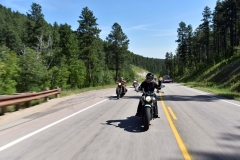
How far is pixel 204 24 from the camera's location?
→ 69.5 metres

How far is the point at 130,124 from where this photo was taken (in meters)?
8.01

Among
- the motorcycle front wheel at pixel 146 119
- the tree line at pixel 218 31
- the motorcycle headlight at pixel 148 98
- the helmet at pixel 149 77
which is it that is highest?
the tree line at pixel 218 31

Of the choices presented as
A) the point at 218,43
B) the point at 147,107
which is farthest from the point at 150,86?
the point at 218,43

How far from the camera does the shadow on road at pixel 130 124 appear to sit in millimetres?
7227

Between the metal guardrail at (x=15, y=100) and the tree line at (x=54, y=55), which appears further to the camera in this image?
the tree line at (x=54, y=55)

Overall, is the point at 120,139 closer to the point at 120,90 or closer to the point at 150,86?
the point at 150,86

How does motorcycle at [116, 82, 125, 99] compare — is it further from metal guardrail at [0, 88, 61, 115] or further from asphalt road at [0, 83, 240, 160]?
asphalt road at [0, 83, 240, 160]

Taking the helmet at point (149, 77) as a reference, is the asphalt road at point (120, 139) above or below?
below

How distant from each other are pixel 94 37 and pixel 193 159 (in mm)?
42162

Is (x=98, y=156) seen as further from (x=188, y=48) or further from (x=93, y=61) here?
(x=188, y=48)

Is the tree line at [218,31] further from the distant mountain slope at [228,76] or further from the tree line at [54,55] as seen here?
the tree line at [54,55]

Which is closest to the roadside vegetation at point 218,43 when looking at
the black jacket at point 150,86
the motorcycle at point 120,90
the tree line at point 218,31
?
the tree line at point 218,31

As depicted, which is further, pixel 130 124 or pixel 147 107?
pixel 130 124

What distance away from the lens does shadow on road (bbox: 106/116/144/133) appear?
23.7 feet
